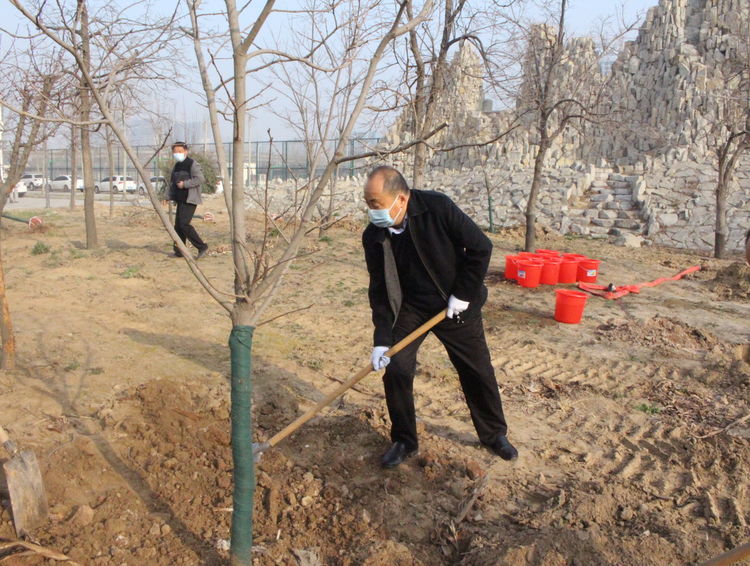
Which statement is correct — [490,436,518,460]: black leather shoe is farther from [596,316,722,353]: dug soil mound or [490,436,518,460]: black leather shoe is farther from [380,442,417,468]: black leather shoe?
[596,316,722,353]: dug soil mound

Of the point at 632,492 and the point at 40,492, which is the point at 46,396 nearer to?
the point at 40,492

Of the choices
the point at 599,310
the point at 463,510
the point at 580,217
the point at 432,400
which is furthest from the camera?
the point at 580,217

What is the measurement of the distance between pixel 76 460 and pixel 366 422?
5.42 feet

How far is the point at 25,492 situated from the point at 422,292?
2.09 m

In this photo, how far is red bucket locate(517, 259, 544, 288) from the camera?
301 inches

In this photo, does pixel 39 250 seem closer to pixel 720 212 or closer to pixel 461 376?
pixel 461 376

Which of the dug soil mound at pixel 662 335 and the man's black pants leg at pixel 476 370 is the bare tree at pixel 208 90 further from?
the dug soil mound at pixel 662 335

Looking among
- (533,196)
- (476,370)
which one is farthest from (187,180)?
(476,370)

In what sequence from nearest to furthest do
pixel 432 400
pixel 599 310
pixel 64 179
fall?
1. pixel 432 400
2. pixel 599 310
3. pixel 64 179

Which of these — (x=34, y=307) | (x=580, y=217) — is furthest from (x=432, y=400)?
(x=580, y=217)

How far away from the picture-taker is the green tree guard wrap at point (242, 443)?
219 cm

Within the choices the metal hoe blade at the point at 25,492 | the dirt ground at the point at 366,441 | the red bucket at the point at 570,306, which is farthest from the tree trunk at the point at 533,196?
the metal hoe blade at the point at 25,492

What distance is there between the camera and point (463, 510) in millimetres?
2816

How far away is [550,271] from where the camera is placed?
7816mm
